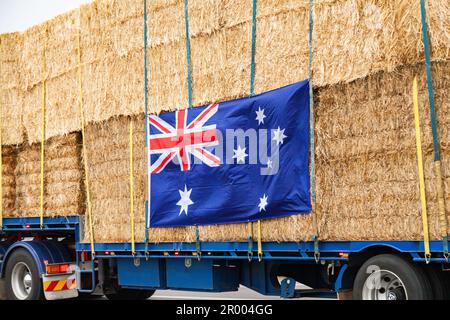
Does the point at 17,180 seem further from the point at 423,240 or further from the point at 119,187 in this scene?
the point at 423,240

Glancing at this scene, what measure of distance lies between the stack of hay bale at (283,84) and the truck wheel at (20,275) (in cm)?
198

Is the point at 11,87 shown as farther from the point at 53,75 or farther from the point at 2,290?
the point at 2,290

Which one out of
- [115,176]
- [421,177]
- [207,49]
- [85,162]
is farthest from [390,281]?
[85,162]

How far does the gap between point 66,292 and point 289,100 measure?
5.99m

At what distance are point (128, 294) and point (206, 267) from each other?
10.3 feet

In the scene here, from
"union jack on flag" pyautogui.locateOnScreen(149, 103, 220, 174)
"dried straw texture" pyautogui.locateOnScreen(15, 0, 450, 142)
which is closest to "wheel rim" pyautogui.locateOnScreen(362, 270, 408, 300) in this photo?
"dried straw texture" pyautogui.locateOnScreen(15, 0, 450, 142)

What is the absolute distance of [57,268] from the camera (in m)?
13.2

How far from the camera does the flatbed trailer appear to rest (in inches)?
330

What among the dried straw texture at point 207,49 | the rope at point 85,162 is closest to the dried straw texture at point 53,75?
the dried straw texture at point 207,49

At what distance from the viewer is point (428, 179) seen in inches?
318

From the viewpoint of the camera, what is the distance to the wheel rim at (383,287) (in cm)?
845

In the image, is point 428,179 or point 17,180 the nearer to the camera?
point 428,179

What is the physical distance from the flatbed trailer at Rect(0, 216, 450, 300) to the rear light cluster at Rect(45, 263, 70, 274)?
0.06 ft

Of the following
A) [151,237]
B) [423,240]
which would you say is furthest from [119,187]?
[423,240]
